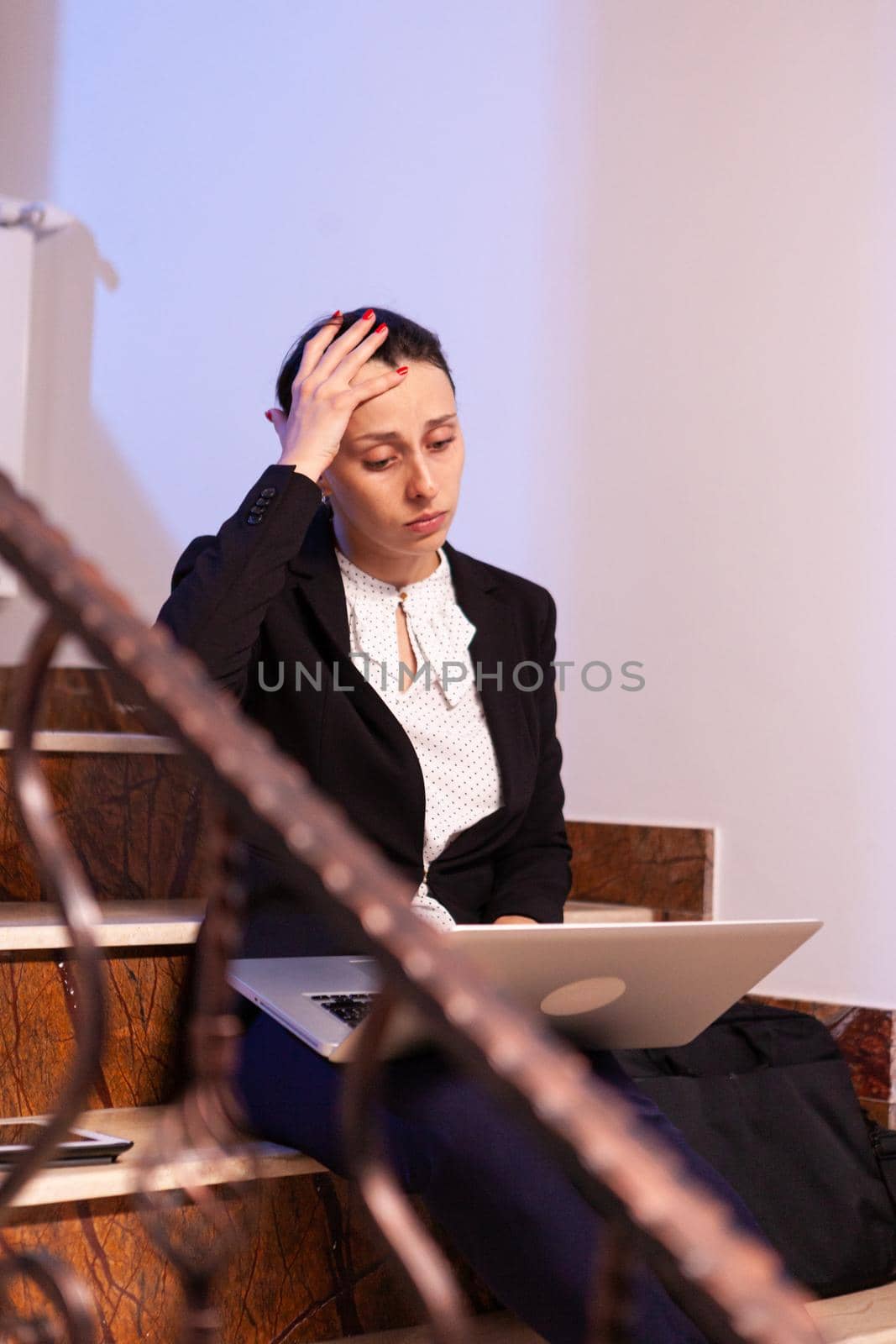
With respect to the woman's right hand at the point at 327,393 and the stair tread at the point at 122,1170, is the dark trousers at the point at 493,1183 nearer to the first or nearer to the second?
the stair tread at the point at 122,1170

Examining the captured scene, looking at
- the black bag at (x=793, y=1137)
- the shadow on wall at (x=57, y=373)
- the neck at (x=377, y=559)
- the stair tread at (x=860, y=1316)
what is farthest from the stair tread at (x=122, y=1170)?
the shadow on wall at (x=57, y=373)

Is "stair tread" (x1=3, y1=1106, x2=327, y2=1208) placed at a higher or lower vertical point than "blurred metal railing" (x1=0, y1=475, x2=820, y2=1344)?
lower

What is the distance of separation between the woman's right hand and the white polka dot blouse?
18 cm

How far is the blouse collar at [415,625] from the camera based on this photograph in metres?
1.84

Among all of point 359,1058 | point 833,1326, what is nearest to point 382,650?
point 833,1326

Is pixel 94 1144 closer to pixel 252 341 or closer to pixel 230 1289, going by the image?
pixel 230 1289

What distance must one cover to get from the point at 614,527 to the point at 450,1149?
1251 millimetres

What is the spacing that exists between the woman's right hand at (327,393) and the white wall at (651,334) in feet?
2.02

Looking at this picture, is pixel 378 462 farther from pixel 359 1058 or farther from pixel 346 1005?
pixel 359 1058

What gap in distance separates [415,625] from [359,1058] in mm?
1403

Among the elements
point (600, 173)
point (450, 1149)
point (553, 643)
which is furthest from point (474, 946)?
point (600, 173)

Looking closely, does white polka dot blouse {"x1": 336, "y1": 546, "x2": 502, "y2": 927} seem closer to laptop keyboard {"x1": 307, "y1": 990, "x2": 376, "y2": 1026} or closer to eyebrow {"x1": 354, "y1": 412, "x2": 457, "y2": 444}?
eyebrow {"x1": 354, "y1": 412, "x2": 457, "y2": 444}

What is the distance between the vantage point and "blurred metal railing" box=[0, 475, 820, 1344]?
0.37 metres

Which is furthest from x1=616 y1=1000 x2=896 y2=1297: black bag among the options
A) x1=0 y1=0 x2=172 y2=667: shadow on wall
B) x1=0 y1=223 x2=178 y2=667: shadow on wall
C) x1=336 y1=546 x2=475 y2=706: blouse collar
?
x1=0 y1=223 x2=178 y2=667: shadow on wall
